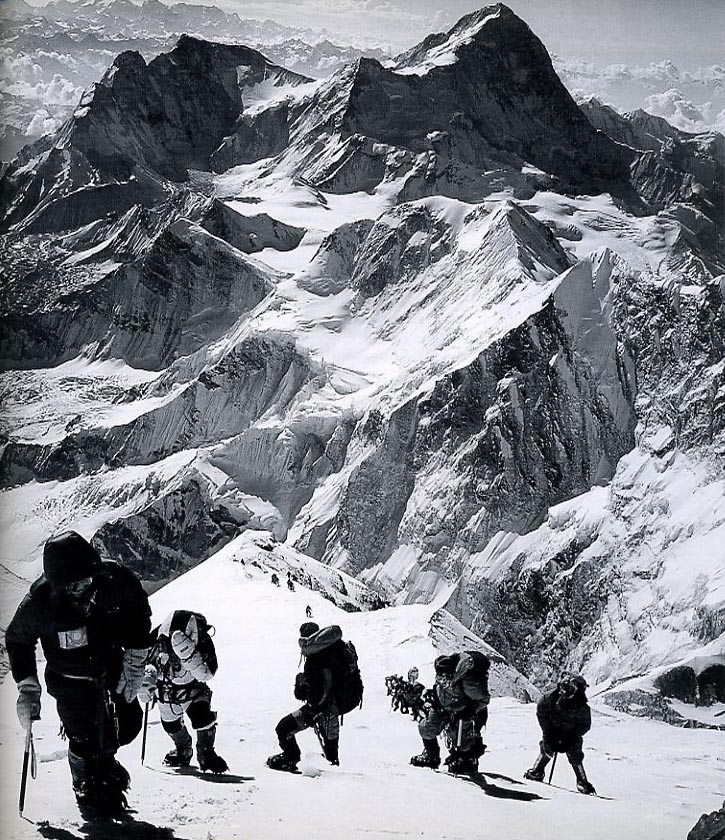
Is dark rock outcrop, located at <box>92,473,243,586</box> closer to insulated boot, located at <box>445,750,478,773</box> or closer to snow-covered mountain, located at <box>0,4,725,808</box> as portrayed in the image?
snow-covered mountain, located at <box>0,4,725,808</box>

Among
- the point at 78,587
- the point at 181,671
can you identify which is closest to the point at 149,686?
the point at 181,671

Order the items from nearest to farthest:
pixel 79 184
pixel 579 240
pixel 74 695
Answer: pixel 74 695
pixel 79 184
pixel 579 240

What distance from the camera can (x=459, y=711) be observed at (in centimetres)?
784

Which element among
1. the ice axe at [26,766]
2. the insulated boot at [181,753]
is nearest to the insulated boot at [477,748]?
the insulated boot at [181,753]

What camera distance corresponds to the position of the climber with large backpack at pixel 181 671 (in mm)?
7035

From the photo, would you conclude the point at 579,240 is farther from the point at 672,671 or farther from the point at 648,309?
the point at 672,671

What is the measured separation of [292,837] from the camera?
7.46 metres

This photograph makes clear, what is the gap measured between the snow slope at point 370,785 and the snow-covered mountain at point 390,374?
713 cm

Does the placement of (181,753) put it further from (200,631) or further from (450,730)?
(450,730)

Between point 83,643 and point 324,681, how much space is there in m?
1.78

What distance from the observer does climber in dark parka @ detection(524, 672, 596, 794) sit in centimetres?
788

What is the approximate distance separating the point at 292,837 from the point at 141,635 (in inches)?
77.3

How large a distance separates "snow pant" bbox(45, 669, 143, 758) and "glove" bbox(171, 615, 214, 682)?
0.63 metres

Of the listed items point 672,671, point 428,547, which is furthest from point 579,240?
point 672,671
